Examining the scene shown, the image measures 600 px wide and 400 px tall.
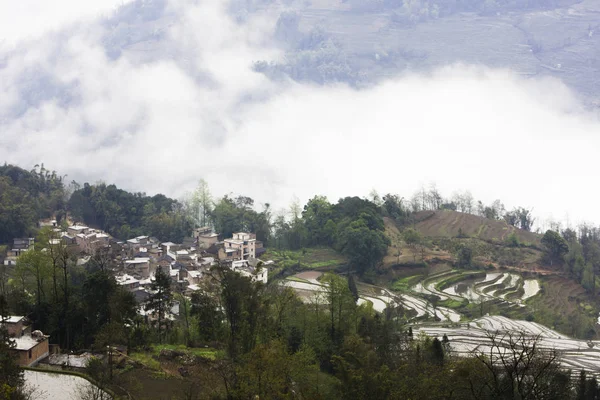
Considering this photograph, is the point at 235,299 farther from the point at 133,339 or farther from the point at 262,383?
the point at 262,383

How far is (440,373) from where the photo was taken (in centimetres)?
1586

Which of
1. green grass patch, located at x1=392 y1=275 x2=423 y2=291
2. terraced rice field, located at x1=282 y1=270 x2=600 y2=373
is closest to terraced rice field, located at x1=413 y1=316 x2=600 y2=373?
terraced rice field, located at x1=282 y1=270 x2=600 y2=373

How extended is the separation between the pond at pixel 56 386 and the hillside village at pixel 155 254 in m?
15.6

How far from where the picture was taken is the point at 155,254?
4378cm

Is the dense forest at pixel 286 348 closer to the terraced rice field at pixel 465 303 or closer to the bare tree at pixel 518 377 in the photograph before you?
the bare tree at pixel 518 377

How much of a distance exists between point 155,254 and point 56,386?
27.1 m

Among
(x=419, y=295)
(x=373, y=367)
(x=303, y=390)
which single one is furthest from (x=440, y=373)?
(x=419, y=295)

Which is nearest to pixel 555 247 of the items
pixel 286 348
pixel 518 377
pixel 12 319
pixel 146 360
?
pixel 286 348

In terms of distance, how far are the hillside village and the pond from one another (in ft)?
51.2

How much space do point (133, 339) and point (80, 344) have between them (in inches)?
70.1

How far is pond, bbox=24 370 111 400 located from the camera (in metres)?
16.2

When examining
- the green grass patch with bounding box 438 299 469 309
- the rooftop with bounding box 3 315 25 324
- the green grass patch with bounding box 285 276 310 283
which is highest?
the rooftop with bounding box 3 315 25 324

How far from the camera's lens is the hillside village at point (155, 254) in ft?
121

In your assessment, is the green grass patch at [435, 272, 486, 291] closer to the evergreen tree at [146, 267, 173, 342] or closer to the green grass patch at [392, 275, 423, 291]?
the green grass patch at [392, 275, 423, 291]
